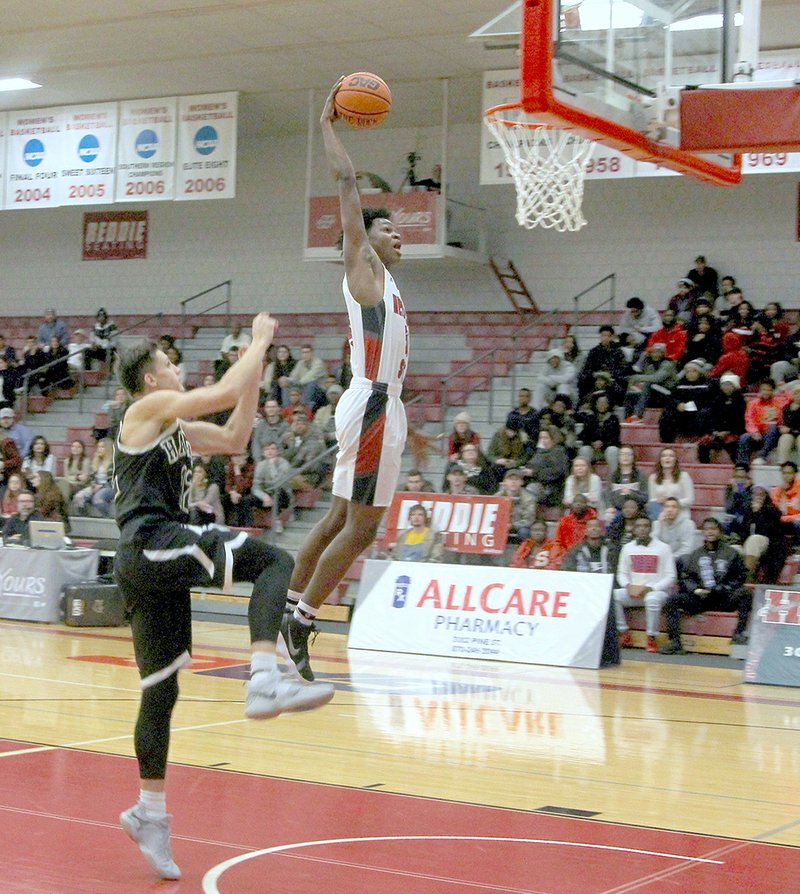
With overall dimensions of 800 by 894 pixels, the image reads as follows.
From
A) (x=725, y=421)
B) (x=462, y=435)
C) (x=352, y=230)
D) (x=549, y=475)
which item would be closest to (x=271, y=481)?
(x=462, y=435)

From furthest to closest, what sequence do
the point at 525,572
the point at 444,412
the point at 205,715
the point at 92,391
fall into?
1. the point at 92,391
2. the point at 444,412
3. the point at 525,572
4. the point at 205,715

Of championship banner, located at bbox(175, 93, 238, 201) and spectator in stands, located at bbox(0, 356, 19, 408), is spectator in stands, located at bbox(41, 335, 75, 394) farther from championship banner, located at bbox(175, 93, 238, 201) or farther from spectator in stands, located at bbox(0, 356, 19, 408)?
championship banner, located at bbox(175, 93, 238, 201)

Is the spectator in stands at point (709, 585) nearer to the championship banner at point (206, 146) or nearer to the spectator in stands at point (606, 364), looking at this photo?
the spectator in stands at point (606, 364)

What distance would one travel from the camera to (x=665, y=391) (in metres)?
15.5

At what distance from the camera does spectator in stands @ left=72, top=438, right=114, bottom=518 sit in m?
16.6

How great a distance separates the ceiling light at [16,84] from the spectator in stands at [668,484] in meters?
11.5

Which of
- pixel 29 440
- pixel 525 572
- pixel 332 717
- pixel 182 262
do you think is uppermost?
pixel 182 262

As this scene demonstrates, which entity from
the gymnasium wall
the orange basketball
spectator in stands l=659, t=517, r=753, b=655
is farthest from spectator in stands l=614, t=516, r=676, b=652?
the orange basketball

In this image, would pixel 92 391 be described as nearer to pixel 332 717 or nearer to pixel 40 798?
pixel 332 717

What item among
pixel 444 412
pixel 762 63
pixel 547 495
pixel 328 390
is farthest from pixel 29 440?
pixel 762 63

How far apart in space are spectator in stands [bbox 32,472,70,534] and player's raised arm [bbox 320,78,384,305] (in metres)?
11.3

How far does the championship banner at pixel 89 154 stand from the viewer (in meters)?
18.0

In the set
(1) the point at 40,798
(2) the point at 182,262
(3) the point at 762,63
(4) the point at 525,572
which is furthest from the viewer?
(2) the point at 182,262

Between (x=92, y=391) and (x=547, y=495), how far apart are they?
32.1 feet
